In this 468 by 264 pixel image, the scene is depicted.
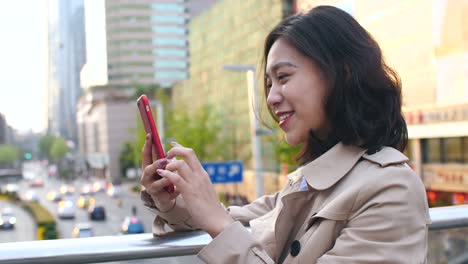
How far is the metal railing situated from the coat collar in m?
0.32

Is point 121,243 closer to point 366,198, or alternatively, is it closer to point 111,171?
point 366,198

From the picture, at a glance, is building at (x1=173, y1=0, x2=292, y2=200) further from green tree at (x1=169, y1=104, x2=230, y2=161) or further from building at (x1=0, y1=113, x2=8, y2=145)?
building at (x1=0, y1=113, x2=8, y2=145)

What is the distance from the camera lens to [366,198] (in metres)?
0.79

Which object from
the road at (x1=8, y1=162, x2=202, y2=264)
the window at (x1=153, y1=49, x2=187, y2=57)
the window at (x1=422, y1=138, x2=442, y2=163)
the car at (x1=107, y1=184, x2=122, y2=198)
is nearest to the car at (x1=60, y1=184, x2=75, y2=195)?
the road at (x1=8, y1=162, x2=202, y2=264)

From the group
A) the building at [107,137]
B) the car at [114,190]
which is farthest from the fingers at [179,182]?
the car at [114,190]

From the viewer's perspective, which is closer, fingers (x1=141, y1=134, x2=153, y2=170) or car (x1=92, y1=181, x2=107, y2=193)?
fingers (x1=141, y1=134, x2=153, y2=170)

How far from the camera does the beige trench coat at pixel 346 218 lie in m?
0.76

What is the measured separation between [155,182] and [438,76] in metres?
11.0

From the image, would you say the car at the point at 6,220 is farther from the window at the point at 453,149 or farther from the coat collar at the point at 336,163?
the coat collar at the point at 336,163

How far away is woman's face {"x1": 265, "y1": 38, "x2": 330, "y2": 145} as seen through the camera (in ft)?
2.88

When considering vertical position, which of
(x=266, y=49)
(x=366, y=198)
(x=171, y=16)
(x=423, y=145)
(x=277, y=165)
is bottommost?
(x=277, y=165)

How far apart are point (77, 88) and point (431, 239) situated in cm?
624

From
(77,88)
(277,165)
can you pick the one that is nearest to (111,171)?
(277,165)

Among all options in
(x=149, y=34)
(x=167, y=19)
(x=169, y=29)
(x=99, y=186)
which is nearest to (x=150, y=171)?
(x=167, y=19)
